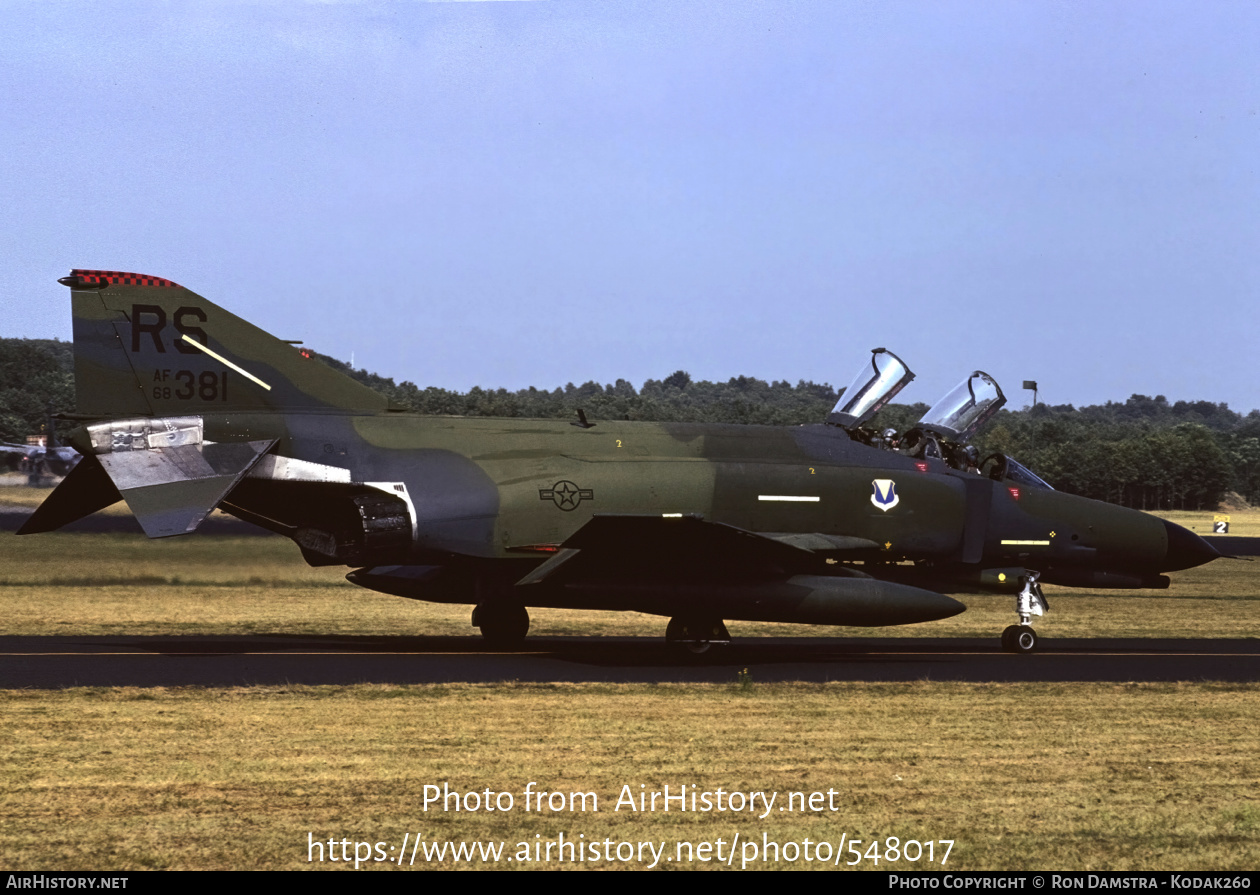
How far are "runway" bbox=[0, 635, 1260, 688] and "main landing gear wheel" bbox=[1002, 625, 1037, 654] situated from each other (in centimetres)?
21

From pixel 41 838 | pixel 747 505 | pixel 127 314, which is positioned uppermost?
pixel 127 314

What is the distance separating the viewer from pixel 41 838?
7887 millimetres

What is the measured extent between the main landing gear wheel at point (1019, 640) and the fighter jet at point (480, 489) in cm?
175

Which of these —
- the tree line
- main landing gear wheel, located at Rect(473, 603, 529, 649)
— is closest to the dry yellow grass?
main landing gear wheel, located at Rect(473, 603, 529, 649)

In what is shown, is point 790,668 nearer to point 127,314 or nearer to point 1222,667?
point 1222,667

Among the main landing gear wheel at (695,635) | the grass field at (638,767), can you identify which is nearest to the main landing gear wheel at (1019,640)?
the grass field at (638,767)

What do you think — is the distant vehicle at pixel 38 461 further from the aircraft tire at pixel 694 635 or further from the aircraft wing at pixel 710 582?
the aircraft tire at pixel 694 635

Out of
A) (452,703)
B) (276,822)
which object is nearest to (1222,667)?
(452,703)

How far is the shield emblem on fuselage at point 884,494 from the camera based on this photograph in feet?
62.0

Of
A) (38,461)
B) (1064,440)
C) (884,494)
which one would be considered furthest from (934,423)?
(1064,440)

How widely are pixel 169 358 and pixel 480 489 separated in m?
4.21

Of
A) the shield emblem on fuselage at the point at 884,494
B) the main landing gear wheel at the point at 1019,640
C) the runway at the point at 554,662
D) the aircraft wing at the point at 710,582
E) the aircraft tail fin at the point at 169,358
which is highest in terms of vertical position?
the aircraft tail fin at the point at 169,358

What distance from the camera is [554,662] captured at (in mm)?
16969
